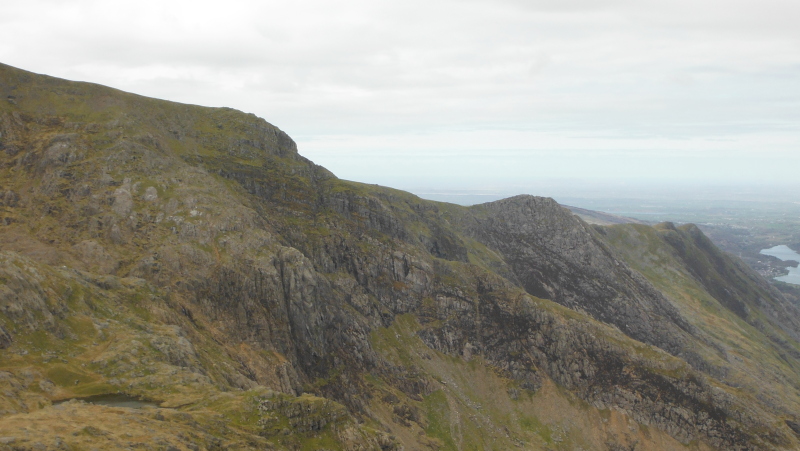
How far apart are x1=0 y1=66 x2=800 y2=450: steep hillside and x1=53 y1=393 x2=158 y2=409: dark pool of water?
142 centimetres

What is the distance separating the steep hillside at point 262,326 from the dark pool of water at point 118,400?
142cm

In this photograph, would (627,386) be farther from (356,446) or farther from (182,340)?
(182,340)

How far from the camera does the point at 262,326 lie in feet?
370

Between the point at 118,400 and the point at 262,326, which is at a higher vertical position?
the point at 118,400

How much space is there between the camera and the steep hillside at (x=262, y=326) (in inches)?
2662

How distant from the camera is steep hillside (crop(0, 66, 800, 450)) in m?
67.6

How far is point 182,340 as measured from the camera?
82.8 metres

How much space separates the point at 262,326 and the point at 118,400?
4921 centimetres

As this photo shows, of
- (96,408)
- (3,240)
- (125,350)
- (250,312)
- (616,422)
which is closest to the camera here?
(96,408)

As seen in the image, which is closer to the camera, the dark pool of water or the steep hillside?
the dark pool of water

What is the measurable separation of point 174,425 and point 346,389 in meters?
69.9

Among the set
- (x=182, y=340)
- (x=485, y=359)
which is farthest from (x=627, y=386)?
(x=182, y=340)

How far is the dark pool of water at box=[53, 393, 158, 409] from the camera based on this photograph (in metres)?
61.2

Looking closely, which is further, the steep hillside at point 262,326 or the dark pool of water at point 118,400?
the steep hillside at point 262,326
